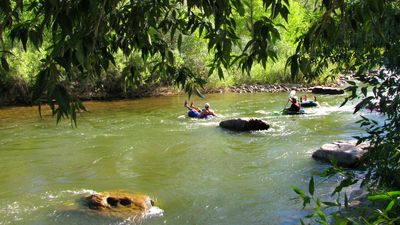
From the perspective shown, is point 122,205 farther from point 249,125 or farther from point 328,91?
point 328,91

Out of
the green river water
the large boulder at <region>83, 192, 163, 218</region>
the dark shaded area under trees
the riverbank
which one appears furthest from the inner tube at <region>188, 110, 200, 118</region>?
the dark shaded area under trees

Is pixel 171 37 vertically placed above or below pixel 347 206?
above

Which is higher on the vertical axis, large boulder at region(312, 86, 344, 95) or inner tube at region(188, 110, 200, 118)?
large boulder at region(312, 86, 344, 95)

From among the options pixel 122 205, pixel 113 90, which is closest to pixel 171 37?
pixel 122 205

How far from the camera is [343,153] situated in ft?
33.4

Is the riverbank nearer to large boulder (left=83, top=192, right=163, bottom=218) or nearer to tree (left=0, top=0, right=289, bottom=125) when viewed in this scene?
large boulder (left=83, top=192, right=163, bottom=218)

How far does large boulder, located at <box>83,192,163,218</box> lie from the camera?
7.54 meters

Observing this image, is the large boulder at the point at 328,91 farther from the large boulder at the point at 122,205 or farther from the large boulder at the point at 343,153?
the large boulder at the point at 122,205

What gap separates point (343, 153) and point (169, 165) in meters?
4.01

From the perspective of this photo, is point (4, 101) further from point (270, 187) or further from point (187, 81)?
point (187, 81)

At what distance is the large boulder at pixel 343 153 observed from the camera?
390 inches

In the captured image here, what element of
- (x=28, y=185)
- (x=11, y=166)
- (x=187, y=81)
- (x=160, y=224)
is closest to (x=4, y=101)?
(x=11, y=166)

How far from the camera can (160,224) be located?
7.30 m

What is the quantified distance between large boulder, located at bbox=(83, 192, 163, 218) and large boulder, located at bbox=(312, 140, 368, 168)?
13.9 feet
